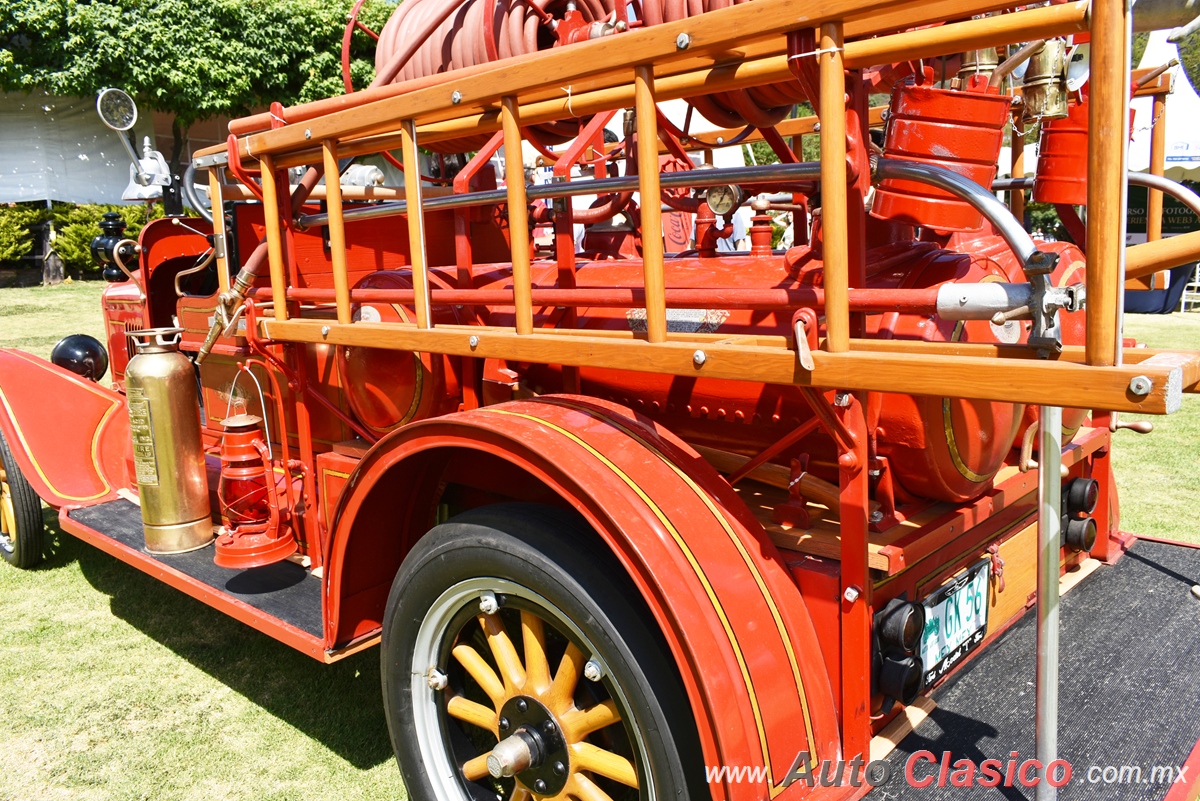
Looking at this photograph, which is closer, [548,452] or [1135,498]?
[548,452]

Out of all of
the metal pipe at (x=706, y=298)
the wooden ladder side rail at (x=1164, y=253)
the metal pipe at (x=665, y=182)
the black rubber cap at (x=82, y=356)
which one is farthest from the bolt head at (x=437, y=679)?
the black rubber cap at (x=82, y=356)

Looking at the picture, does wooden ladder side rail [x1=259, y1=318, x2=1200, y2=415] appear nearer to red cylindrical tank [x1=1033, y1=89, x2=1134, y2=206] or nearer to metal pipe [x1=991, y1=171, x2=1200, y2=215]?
metal pipe [x1=991, y1=171, x2=1200, y2=215]

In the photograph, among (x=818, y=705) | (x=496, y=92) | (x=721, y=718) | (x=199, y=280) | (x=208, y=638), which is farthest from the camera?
(x=199, y=280)

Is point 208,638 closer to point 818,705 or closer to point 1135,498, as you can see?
point 818,705

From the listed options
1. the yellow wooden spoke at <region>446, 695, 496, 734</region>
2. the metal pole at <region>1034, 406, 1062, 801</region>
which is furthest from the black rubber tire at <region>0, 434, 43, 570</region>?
the metal pole at <region>1034, 406, 1062, 801</region>

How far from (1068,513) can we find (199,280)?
3937 millimetres

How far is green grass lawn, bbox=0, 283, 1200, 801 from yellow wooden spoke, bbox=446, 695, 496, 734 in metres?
0.64

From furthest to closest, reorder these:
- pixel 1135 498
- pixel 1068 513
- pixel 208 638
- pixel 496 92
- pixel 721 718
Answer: pixel 1135 498 → pixel 208 638 → pixel 1068 513 → pixel 496 92 → pixel 721 718

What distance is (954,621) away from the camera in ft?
6.87

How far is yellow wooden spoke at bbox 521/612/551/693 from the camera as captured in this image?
6.52ft

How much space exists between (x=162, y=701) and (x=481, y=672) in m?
1.74

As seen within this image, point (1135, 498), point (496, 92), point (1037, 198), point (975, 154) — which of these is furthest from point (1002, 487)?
point (1135, 498)

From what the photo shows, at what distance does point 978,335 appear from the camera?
2014 millimetres

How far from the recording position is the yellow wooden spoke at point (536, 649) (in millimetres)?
1987
